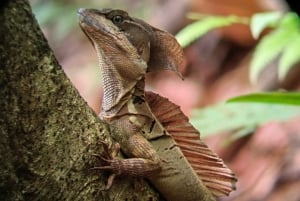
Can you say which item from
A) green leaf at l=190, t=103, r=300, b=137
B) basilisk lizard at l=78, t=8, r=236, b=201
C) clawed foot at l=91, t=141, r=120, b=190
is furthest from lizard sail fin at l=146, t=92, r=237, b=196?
green leaf at l=190, t=103, r=300, b=137

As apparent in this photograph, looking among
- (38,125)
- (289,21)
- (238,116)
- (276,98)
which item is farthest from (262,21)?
(38,125)

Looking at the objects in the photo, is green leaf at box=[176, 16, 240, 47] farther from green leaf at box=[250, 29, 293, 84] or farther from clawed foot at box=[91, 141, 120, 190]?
clawed foot at box=[91, 141, 120, 190]

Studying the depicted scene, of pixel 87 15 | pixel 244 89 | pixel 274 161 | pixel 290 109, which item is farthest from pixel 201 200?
pixel 244 89

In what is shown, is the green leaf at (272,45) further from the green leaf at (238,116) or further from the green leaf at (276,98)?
the green leaf at (276,98)

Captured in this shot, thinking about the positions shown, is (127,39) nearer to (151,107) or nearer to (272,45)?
(151,107)

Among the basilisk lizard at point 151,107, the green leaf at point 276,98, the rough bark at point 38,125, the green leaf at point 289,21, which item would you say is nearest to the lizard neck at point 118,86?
the basilisk lizard at point 151,107
